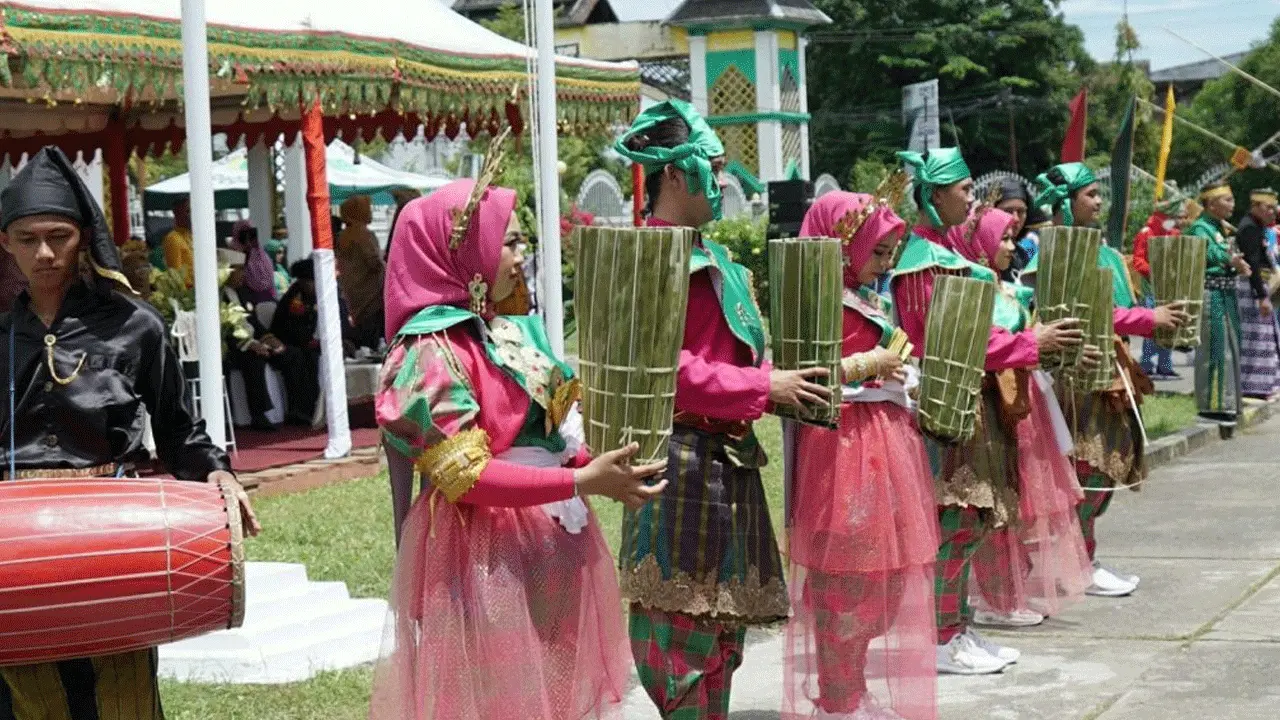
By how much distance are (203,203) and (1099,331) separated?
3.47m

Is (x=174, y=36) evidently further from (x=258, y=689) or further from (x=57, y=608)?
(x=57, y=608)

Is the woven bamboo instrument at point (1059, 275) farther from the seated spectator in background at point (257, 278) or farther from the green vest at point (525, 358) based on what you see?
the seated spectator in background at point (257, 278)

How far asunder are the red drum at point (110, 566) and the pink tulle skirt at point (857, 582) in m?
2.38

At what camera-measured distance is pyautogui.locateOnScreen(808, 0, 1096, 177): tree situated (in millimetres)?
50312

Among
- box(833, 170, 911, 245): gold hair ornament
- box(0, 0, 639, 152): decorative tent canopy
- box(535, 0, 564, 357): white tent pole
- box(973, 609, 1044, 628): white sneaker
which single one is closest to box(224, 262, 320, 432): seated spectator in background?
box(0, 0, 639, 152): decorative tent canopy

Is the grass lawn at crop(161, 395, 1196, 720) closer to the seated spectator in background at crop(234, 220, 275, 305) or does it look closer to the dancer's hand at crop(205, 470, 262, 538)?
the dancer's hand at crop(205, 470, 262, 538)

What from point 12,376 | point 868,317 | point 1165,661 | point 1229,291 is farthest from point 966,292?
point 1229,291

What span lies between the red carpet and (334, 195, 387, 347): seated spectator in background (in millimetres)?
1797

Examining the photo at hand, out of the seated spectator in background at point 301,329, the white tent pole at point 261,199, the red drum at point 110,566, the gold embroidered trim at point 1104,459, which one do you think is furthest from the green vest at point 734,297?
the white tent pole at point 261,199

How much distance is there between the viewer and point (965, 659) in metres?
7.02

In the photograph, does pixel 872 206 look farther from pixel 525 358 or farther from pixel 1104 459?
pixel 1104 459

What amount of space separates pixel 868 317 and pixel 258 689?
2432 millimetres

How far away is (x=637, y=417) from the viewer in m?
4.16

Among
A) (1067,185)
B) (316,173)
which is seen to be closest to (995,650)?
(1067,185)
